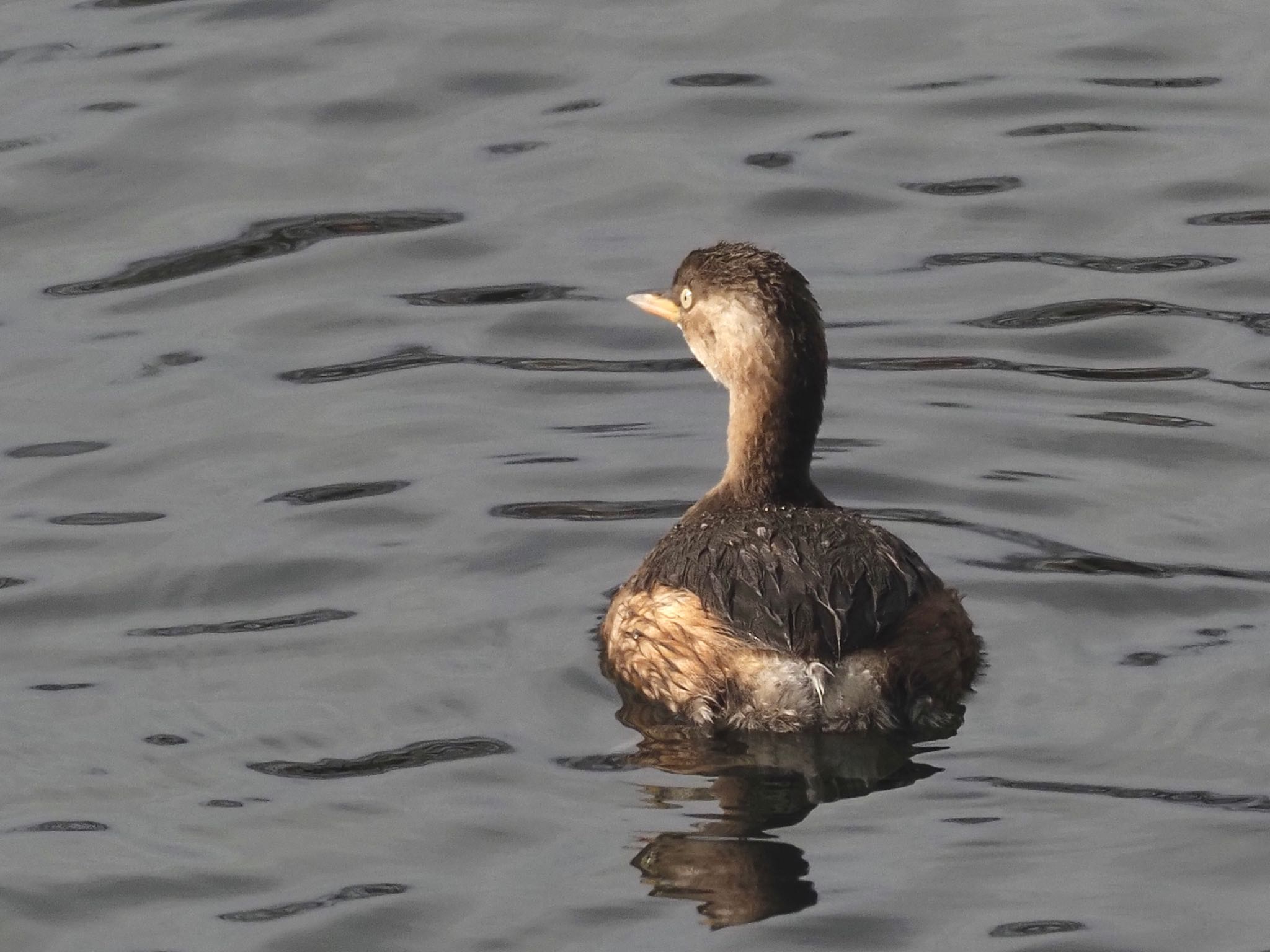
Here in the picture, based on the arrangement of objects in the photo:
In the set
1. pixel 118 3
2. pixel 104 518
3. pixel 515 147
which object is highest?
pixel 118 3

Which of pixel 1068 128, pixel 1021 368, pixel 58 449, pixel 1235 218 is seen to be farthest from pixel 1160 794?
pixel 1068 128

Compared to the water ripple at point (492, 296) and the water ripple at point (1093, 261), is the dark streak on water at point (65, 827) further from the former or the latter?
the water ripple at point (1093, 261)

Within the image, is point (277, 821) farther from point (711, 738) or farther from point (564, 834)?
point (711, 738)

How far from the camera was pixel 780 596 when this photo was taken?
706 centimetres

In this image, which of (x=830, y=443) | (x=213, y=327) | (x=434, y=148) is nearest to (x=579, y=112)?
(x=434, y=148)

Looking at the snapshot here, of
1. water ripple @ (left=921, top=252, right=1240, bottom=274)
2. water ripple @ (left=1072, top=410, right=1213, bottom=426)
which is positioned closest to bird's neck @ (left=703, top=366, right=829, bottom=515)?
water ripple @ (left=1072, top=410, right=1213, bottom=426)

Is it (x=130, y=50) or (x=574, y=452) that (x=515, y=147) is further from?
(x=574, y=452)

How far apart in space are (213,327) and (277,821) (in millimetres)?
4534

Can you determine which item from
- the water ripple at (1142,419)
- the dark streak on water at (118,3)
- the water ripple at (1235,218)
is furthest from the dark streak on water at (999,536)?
the dark streak on water at (118,3)

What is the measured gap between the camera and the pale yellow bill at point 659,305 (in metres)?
8.77

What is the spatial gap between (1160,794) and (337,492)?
11.9 feet

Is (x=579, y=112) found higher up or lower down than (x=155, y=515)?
higher up

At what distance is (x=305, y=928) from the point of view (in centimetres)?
609

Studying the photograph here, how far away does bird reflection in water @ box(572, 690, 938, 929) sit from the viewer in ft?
20.2
